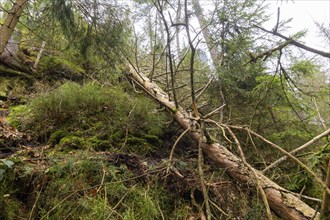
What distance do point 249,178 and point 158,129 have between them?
163cm

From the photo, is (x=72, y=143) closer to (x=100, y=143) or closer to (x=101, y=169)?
(x=100, y=143)

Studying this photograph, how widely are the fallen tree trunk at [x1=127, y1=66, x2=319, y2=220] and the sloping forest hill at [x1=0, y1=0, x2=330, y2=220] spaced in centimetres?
1

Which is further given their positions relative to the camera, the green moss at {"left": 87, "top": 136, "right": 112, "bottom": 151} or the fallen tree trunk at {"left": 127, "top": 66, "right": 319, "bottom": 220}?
the green moss at {"left": 87, "top": 136, "right": 112, "bottom": 151}

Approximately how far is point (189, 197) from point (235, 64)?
249 centimetres

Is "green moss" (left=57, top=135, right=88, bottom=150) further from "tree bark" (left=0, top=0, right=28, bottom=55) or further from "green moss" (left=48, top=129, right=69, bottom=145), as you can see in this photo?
"tree bark" (left=0, top=0, right=28, bottom=55)

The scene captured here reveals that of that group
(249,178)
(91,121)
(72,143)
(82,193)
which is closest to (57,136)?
(72,143)

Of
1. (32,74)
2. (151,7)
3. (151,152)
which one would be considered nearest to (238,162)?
(151,152)

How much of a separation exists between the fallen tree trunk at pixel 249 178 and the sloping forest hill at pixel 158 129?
0.01 meters

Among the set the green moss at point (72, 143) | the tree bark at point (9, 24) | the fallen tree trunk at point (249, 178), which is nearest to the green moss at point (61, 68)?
the fallen tree trunk at point (249, 178)

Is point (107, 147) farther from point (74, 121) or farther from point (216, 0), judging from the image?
Answer: point (216, 0)

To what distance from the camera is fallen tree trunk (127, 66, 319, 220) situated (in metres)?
2.47

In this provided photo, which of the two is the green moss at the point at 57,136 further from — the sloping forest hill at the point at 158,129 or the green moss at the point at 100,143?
the green moss at the point at 100,143

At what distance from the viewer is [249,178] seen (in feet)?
9.37

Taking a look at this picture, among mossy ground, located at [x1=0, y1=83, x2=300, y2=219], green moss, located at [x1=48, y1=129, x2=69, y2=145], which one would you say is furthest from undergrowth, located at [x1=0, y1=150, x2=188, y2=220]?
green moss, located at [x1=48, y1=129, x2=69, y2=145]
